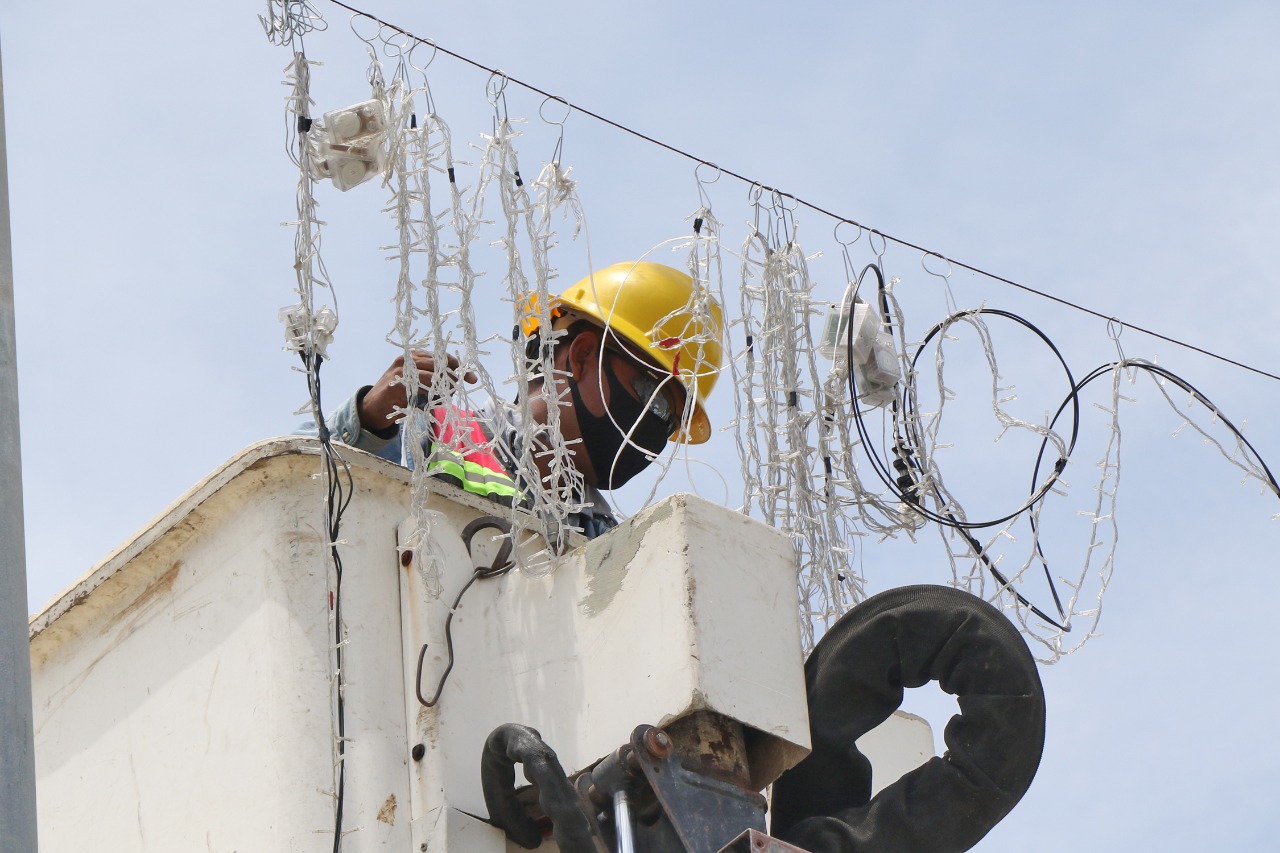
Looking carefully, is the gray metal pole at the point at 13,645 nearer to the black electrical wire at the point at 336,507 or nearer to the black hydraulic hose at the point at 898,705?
the black electrical wire at the point at 336,507

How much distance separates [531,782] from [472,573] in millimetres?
749

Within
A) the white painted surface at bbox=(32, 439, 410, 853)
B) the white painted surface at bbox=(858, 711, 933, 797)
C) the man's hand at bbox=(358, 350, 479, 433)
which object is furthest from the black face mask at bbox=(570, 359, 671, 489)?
the white painted surface at bbox=(32, 439, 410, 853)

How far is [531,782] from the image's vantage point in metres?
5.02

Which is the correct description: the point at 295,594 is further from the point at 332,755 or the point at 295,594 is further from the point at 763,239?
the point at 763,239

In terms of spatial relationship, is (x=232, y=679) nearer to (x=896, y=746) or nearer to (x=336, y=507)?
(x=336, y=507)

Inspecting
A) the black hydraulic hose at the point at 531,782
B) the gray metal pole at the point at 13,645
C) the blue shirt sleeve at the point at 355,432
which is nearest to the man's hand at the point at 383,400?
the blue shirt sleeve at the point at 355,432

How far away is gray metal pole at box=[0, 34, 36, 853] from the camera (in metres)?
3.38

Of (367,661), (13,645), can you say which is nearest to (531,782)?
(367,661)

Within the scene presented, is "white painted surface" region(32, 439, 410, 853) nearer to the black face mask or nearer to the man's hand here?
the man's hand

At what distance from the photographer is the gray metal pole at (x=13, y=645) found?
133 inches

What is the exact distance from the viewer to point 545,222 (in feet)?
18.9

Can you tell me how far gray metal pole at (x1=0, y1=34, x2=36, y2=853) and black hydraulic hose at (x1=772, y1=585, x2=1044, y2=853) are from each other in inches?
88.1

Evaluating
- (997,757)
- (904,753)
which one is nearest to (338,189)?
(997,757)

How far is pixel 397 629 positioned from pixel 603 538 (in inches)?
22.7
